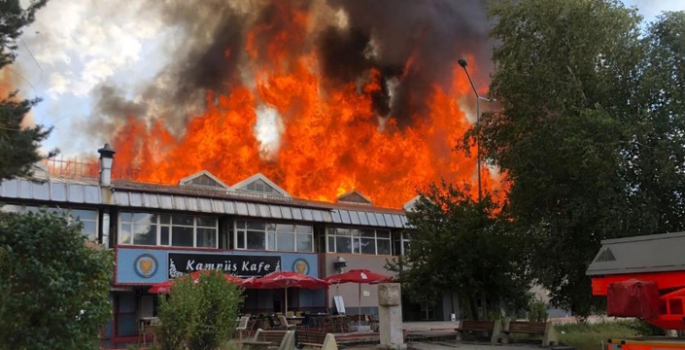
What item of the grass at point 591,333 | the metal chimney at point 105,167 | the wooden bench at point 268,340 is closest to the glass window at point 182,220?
the metal chimney at point 105,167

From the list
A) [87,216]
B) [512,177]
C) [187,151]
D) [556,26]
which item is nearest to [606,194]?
[512,177]

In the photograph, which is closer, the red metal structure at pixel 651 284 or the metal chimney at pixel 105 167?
the red metal structure at pixel 651 284

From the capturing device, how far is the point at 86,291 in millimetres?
11023

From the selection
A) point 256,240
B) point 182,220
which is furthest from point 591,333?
point 182,220

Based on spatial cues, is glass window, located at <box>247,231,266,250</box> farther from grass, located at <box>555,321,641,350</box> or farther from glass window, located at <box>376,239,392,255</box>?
grass, located at <box>555,321,641,350</box>

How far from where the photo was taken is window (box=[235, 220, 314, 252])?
33.4m

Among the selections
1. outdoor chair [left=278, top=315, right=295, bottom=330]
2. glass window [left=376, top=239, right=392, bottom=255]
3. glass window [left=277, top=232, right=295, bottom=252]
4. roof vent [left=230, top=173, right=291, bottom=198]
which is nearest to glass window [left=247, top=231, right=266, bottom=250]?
glass window [left=277, top=232, right=295, bottom=252]

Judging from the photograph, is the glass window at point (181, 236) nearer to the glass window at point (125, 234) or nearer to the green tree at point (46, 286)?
the glass window at point (125, 234)

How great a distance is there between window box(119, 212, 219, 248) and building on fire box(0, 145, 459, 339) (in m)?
A: 0.05

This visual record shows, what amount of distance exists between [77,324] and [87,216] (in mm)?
19479

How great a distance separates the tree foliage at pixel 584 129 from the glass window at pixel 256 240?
16.2m

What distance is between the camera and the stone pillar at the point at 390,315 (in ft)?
58.0

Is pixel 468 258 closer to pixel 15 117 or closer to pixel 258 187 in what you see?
pixel 15 117

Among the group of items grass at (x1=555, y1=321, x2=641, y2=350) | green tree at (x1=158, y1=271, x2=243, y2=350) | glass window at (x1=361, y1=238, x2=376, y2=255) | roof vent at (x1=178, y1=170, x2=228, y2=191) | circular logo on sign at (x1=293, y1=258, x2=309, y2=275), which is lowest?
grass at (x1=555, y1=321, x2=641, y2=350)
